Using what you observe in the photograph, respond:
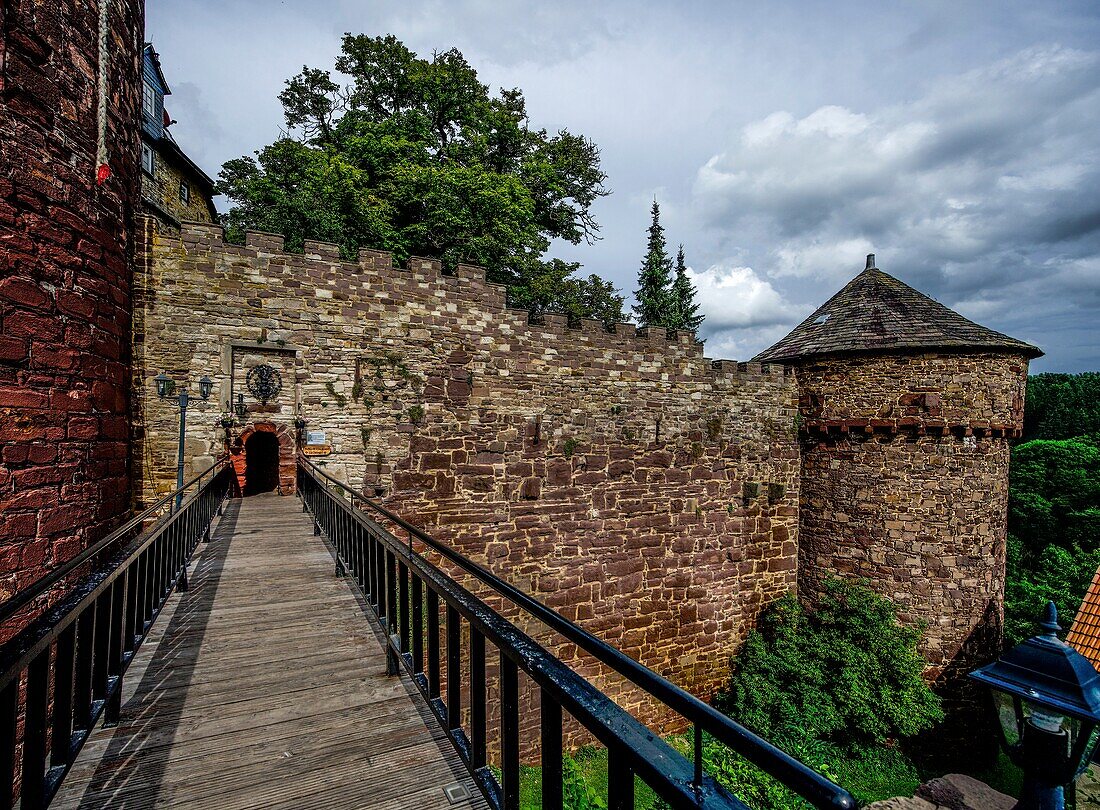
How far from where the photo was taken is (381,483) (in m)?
8.95

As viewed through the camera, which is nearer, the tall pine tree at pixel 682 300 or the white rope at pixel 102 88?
the white rope at pixel 102 88

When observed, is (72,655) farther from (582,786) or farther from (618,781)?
(582,786)

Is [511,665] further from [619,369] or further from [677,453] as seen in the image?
[677,453]

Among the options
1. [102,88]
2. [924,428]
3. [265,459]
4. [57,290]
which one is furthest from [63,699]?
[924,428]

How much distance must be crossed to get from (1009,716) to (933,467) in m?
9.90

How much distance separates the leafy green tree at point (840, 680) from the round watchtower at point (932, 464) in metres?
0.64

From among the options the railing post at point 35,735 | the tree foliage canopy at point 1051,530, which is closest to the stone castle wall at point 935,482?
the tree foliage canopy at point 1051,530

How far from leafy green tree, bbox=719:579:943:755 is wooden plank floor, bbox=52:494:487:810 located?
10424 millimetres

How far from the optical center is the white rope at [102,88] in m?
4.86

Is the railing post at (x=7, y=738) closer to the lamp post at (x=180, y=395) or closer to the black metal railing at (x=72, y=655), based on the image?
the black metal railing at (x=72, y=655)

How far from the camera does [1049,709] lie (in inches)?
99.3

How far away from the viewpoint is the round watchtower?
11.0 meters

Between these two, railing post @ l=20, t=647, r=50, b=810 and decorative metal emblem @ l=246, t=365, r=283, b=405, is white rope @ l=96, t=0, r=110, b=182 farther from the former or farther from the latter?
railing post @ l=20, t=647, r=50, b=810

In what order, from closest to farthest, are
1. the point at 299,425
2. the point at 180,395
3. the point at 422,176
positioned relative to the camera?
the point at 180,395
the point at 299,425
the point at 422,176
